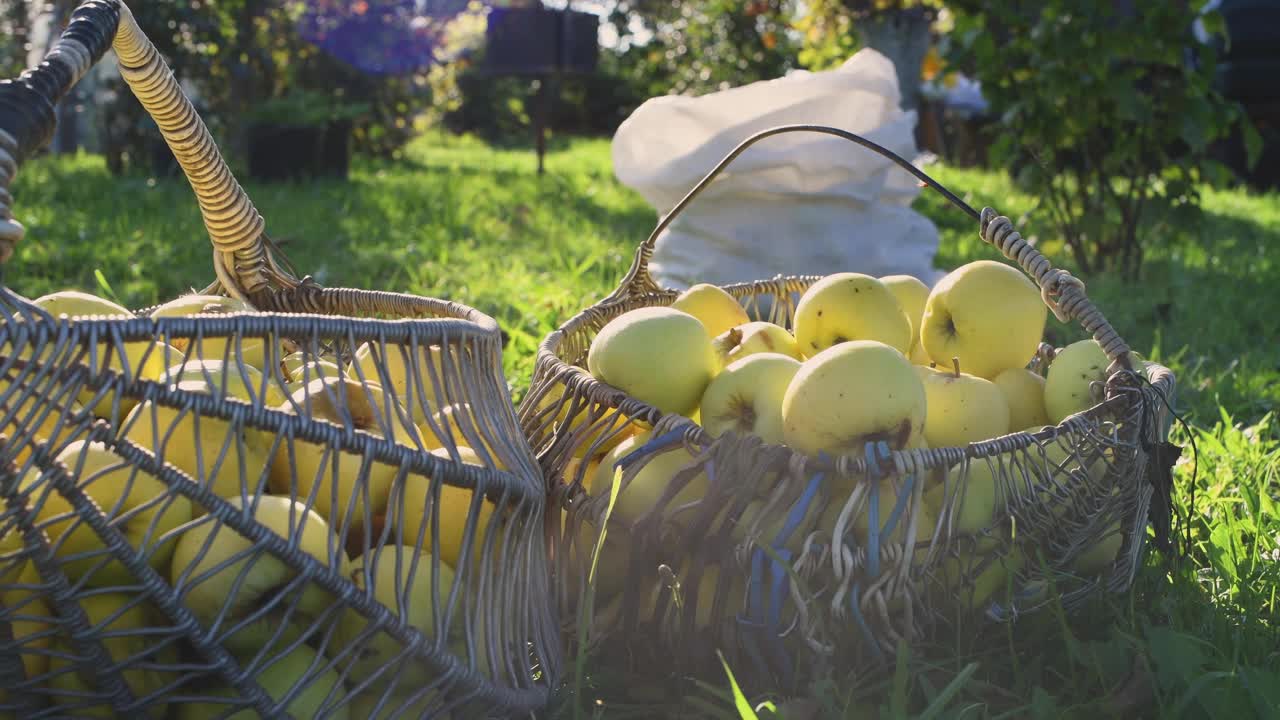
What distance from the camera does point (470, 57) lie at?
13875 millimetres

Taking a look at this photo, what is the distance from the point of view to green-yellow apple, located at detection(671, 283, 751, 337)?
154 cm

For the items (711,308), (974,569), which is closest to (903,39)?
(711,308)

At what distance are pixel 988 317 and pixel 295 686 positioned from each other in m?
0.92

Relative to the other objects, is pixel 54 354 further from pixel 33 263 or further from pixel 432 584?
pixel 33 263

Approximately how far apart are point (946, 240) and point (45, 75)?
4082 mm

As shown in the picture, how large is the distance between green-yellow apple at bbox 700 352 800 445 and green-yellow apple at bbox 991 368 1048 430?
315 millimetres

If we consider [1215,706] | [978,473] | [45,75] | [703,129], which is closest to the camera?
[45,75]

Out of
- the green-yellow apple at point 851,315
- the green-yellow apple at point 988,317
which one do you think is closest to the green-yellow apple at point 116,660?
the green-yellow apple at point 851,315

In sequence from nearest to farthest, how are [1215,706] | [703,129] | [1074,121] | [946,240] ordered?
[1215,706] < [703,129] < [1074,121] < [946,240]

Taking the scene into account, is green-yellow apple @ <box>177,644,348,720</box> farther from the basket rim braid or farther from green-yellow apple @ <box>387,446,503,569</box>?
the basket rim braid

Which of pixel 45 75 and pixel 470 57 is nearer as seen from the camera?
pixel 45 75

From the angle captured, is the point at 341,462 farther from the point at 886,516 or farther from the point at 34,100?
the point at 886,516

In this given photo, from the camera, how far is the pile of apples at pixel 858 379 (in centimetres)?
108

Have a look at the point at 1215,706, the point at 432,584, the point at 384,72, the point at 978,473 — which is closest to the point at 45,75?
the point at 432,584
